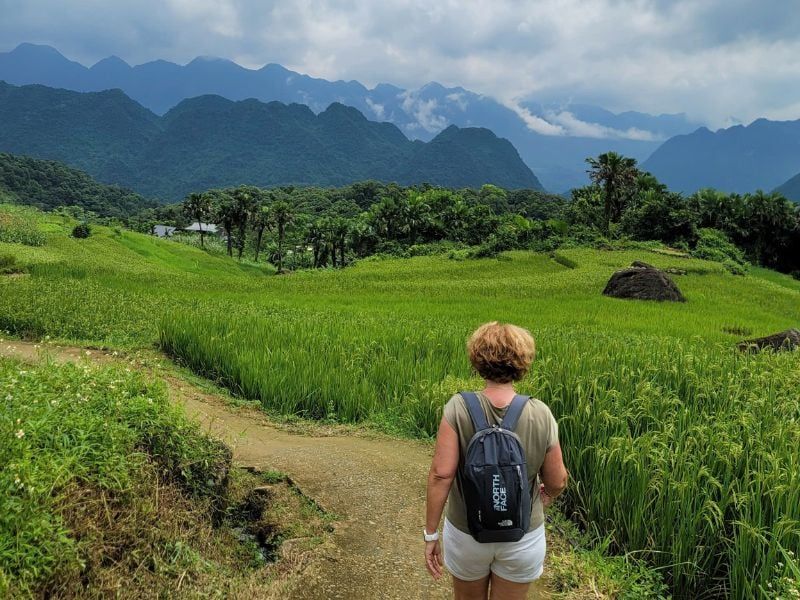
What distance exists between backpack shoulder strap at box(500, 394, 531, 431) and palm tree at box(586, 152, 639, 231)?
39804mm

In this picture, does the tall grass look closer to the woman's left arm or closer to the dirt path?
the dirt path

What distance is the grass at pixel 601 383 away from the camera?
3.62m

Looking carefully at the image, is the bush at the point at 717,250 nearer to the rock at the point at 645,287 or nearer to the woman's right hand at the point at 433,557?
the rock at the point at 645,287

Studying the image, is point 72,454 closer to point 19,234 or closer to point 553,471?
point 553,471

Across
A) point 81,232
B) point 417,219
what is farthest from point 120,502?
point 417,219

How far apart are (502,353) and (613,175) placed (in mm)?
43438

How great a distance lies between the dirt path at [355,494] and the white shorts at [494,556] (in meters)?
1.12

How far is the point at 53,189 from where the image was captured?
80.8m

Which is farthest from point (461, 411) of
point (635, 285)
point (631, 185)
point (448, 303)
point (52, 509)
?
point (631, 185)

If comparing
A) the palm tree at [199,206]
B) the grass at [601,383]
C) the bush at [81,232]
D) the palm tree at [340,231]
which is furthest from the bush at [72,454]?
the palm tree at [199,206]

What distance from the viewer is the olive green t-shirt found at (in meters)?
2.41

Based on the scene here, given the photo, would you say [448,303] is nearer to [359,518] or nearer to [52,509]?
[359,518]

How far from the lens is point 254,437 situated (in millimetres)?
6121

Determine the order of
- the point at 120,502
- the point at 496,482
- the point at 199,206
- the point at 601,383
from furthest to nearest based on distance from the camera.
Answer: the point at 199,206, the point at 601,383, the point at 120,502, the point at 496,482
